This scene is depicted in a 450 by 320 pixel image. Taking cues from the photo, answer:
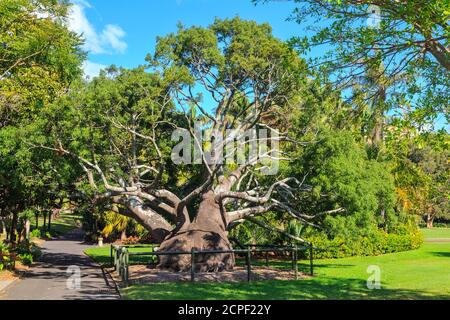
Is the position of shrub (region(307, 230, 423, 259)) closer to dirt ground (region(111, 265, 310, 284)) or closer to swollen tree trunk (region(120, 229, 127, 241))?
dirt ground (region(111, 265, 310, 284))

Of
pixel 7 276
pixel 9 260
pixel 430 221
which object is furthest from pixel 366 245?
pixel 430 221

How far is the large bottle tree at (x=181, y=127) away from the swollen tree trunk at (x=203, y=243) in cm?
4

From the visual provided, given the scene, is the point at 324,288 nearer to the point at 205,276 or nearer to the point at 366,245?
the point at 205,276

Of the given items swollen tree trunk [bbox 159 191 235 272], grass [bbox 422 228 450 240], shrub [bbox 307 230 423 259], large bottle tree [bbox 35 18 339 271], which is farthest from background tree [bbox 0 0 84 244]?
grass [bbox 422 228 450 240]

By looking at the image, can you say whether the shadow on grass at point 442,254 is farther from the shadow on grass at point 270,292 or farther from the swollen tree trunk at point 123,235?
the swollen tree trunk at point 123,235

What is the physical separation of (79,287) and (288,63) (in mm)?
9550

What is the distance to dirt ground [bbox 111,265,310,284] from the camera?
603 inches

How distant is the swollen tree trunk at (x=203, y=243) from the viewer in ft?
58.0

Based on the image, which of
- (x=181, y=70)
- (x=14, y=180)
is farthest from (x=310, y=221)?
(x=14, y=180)

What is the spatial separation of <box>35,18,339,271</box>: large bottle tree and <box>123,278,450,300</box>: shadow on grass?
3996mm

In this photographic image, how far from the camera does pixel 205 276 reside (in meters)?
16.1

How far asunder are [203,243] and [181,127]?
20.9 ft

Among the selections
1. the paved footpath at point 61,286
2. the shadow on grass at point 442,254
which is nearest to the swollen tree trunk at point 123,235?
the paved footpath at point 61,286

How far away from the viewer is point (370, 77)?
400 inches
